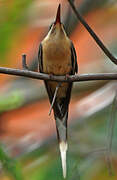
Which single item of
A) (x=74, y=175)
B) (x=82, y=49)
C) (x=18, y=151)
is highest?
(x=82, y=49)

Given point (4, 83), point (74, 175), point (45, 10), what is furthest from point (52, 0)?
point (74, 175)

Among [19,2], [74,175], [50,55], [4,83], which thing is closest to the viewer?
[74,175]

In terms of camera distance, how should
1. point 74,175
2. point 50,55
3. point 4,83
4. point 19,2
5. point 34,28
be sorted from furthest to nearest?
point 34,28 → point 4,83 → point 19,2 → point 50,55 → point 74,175

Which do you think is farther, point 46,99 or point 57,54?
point 46,99

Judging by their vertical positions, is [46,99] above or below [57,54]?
below

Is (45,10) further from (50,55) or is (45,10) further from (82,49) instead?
(50,55)

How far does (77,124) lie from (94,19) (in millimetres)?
1094

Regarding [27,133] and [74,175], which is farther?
[27,133]

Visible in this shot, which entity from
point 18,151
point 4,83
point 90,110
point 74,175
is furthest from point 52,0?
point 74,175

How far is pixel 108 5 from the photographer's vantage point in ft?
12.9

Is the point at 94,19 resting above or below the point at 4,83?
above

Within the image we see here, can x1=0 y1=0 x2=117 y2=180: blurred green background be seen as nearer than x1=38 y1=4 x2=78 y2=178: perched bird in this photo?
No

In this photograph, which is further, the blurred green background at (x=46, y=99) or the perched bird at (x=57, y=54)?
the blurred green background at (x=46, y=99)

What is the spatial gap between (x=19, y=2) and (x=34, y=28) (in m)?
1.68
